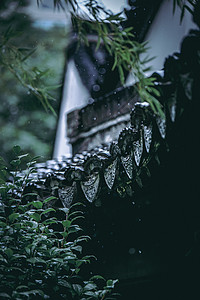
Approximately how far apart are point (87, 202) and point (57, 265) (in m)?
1.04

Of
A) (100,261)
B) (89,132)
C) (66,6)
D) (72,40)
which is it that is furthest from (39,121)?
(66,6)

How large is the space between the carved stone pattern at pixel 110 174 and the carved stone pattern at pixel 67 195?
0.40 m

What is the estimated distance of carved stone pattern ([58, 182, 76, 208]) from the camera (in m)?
3.29

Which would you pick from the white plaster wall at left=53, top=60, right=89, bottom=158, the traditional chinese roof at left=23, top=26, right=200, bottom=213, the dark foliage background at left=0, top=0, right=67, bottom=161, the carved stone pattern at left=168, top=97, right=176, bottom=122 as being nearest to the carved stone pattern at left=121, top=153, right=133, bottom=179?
the traditional chinese roof at left=23, top=26, right=200, bottom=213

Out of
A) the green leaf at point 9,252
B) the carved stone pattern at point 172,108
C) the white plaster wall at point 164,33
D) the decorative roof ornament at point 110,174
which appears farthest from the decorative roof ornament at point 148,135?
the white plaster wall at point 164,33

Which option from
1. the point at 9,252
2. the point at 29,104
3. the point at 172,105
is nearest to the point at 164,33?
the point at 172,105

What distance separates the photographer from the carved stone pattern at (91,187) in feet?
10.1

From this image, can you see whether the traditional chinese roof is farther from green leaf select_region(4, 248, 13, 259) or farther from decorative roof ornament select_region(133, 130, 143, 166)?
green leaf select_region(4, 248, 13, 259)

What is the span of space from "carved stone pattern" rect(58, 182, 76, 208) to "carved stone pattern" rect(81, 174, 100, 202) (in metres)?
0.12

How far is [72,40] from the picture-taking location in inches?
324

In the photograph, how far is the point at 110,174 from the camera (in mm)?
2953

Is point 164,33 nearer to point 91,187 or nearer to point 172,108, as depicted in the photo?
point 91,187

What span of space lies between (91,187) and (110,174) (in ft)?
0.87

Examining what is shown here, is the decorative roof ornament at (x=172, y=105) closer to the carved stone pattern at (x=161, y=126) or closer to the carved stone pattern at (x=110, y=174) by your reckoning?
the carved stone pattern at (x=161, y=126)
